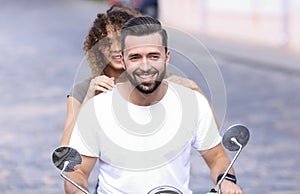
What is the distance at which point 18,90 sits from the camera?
55.0ft

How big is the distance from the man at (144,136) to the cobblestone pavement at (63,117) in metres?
4.36

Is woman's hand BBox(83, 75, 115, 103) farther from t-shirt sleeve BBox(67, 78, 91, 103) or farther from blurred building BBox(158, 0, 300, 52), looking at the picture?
blurred building BBox(158, 0, 300, 52)

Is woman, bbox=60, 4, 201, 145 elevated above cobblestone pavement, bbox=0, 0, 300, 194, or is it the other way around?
woman, bbox=60, 4, 201, 145

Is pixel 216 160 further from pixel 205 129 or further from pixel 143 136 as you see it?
pixel 143 136

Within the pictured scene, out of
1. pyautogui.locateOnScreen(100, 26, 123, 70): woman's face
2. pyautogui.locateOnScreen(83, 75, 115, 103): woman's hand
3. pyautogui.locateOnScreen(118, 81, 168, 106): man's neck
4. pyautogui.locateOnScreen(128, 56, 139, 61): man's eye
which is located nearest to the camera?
pyautogui.locateOnScreen(128, 56, 139, 61): man's eye

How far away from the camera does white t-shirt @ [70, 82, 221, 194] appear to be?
12.1ft

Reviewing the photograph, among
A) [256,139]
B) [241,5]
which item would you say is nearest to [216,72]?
[256,139]

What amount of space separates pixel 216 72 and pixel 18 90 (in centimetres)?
1332

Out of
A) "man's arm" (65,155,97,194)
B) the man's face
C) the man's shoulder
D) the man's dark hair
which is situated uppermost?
the man's dark hair

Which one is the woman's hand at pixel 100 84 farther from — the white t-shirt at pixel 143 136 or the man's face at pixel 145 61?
the man's face at pixel 145 61

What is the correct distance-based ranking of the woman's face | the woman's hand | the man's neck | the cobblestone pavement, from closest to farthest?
the man's neck, the woman's hand, the woman's face, the cobblestone pavement

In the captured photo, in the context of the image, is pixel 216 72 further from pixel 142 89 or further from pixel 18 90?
pixel 18 90

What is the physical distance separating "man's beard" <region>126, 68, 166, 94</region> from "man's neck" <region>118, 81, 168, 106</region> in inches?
4.5

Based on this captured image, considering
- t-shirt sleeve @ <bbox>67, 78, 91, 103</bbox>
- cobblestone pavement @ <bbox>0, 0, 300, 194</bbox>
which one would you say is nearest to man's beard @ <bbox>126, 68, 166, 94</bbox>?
t-shirt sleeve @ <bbox>67, 78, 91, 103</bbox>
